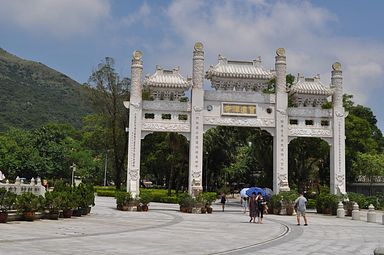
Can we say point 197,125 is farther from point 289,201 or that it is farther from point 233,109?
point 289,201

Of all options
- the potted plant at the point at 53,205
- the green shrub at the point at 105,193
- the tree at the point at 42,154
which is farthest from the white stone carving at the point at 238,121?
the tree at the point at 42,154

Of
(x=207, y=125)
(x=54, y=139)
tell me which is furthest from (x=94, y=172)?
(x=207, y=125)

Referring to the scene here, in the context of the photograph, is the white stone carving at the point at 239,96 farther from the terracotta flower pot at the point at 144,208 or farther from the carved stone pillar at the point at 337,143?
the terracotta flower pot at the point at 144,208

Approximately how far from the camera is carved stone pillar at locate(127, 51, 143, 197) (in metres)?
25.2

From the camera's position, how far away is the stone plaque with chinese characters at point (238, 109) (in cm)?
2617

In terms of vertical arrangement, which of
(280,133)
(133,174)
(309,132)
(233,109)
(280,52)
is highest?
(280,52)

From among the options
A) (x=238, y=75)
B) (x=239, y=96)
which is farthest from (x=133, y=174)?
(x=238, y=75)

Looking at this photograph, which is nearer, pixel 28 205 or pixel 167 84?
pixel 28 205

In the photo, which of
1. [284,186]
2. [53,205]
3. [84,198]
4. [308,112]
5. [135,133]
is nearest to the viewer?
[53,205]

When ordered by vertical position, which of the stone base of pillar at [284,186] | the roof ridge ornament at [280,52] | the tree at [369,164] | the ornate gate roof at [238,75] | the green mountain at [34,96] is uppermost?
the green mountain at [34,96]

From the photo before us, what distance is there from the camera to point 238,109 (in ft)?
86.3

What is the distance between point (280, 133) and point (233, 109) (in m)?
2.93

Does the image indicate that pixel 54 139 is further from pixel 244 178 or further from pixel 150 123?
pixel 150 123

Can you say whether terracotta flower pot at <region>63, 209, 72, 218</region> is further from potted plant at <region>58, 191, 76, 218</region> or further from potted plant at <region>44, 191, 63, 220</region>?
potted plant at <region>44, 191, 63, 220</region>
